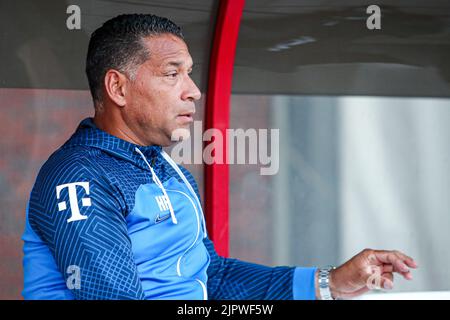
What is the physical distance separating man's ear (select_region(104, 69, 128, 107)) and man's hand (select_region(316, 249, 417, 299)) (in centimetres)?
85

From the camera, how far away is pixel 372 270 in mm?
2205

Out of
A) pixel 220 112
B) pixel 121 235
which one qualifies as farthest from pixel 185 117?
pixel 220 112

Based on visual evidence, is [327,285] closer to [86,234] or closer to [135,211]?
[135,211]

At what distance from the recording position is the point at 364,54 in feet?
14.0

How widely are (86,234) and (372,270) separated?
0.84 meters

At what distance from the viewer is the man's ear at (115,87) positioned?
7.57ft

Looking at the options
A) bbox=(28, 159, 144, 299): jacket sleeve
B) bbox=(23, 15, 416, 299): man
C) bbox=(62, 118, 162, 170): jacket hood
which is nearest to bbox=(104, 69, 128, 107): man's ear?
bbox=(23, 15, 416, 299): man

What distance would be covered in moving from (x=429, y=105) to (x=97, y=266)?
299cm

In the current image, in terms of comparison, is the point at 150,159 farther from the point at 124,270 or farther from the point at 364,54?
the point at 364,54

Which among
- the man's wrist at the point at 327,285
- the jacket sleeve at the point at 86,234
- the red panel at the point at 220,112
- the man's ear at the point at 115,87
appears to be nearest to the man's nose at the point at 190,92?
the man's ear at the point at 115,87

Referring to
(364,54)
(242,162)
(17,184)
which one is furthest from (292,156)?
(17,184)

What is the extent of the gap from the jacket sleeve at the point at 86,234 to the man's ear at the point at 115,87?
0.34 m
